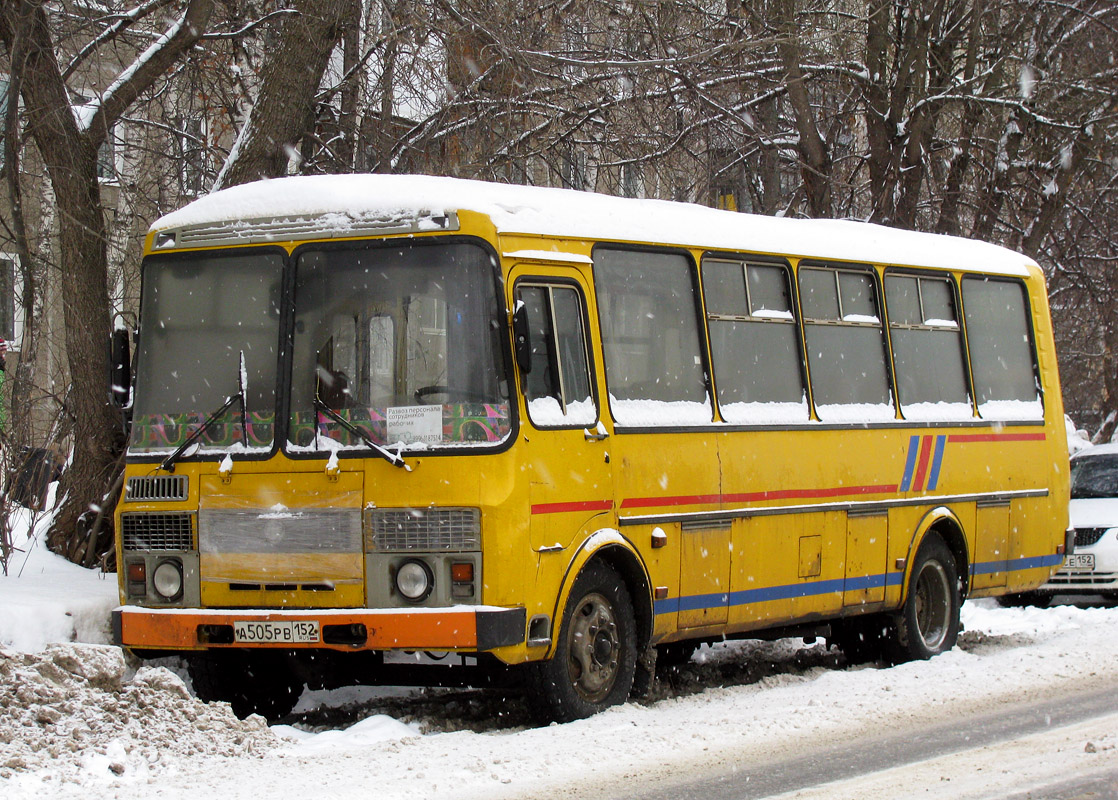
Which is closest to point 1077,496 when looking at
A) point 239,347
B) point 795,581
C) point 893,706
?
point 795,581

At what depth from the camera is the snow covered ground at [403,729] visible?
714 cm

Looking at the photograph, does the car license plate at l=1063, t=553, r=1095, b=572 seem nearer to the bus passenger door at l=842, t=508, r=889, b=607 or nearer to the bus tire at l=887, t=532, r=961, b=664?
the bus tire at l=887, t=532, r=961, b=664

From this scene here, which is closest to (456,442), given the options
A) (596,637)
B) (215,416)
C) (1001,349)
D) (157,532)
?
(215,416)

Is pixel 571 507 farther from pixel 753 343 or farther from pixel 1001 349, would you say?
pixel 1001 349

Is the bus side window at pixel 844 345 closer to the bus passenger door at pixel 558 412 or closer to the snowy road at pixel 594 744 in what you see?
the snowy road at pixel 594 744

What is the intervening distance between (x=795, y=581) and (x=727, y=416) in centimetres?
137

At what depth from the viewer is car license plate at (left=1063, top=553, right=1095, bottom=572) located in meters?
16.2

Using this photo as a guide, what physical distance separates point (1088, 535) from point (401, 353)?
32.9 feet

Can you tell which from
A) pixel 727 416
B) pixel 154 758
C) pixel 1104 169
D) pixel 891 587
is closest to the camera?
pixel 154 758

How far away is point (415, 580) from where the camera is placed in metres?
8.37

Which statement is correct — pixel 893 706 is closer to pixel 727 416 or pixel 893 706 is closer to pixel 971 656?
pixel 727 416

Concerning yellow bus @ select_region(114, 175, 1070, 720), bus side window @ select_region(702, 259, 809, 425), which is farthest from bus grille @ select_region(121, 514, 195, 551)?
bus side window @ select_region(702, 259, 809, 425)

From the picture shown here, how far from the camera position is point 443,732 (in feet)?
28.2

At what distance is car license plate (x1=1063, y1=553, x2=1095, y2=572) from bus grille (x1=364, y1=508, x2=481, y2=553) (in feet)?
31.7
